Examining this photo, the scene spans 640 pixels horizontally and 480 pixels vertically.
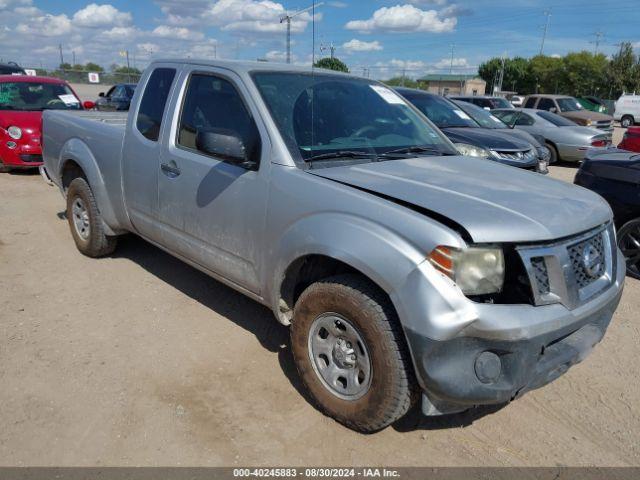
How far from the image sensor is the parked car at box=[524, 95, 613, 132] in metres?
16.2

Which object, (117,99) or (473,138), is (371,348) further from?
(117,99)

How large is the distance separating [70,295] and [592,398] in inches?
160

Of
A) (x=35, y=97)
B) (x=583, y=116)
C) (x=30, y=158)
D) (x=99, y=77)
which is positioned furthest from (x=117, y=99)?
(x=99, y=77)

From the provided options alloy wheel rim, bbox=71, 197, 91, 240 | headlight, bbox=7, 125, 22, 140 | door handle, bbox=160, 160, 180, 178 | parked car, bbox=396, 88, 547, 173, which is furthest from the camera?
headlight, bbox=7, 125, 22, 140

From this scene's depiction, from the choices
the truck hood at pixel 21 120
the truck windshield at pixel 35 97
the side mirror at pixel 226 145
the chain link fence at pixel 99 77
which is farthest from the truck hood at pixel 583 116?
the chain link fence at pixel 99 77

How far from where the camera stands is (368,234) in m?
2.45

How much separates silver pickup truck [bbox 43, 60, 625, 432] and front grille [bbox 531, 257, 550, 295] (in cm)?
2

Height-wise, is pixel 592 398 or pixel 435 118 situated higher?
pixel 435 118

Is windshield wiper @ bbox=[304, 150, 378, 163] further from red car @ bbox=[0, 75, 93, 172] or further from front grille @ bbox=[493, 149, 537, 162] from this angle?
red car @ bbox=[0, 75, 93, 172]

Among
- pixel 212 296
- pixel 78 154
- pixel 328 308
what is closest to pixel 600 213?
pixel 328 308

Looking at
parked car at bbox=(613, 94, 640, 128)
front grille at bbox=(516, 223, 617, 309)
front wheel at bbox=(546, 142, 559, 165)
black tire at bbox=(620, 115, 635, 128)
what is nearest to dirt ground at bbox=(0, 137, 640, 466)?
front grille at bbox=(516, 223, 617, 309)

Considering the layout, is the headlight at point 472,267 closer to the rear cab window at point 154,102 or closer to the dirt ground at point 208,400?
the dirt ground at point 208,400

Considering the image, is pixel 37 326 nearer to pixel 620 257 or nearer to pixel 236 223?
pixel 236 223

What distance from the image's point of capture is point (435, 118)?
9.14 metres
